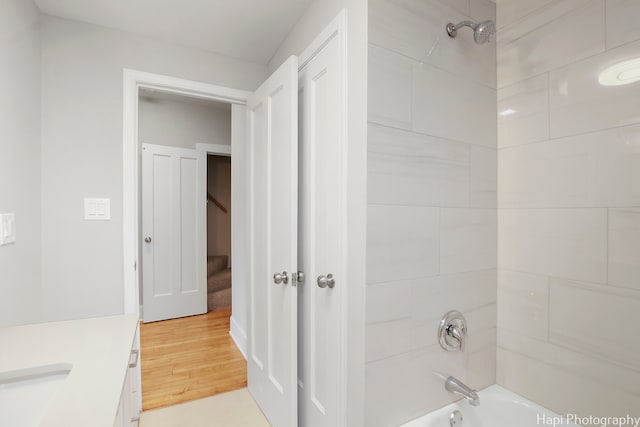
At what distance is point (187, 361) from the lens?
2.51m

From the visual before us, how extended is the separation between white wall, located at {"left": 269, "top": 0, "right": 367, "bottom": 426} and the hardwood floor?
136cm

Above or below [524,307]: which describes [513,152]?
above

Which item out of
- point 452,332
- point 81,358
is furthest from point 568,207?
point 81,358

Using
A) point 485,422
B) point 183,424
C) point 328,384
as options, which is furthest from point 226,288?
point 485,422

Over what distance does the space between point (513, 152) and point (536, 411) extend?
1166 millimetres

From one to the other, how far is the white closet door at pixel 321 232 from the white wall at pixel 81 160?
43.8 inches

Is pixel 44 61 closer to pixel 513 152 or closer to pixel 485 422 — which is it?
pixel 513 152

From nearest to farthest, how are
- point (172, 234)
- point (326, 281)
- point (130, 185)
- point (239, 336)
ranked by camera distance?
point (326, 281) < point (130, 185) < point (239, 336) < point (172, 234)

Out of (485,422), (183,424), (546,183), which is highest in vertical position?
(546,183)

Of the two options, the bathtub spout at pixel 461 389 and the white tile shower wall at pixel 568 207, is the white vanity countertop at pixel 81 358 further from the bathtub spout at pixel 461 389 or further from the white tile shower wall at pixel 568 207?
the white tile shower wall at pixel 568 207

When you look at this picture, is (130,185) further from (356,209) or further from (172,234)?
(172,234)

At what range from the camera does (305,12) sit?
1690 mm
